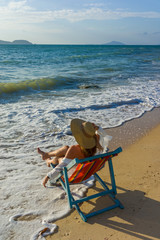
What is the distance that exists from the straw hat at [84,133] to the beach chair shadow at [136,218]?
0.86 m

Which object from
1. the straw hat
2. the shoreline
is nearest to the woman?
the straw hat

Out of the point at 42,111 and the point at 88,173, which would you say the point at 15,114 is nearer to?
the point at 42,111

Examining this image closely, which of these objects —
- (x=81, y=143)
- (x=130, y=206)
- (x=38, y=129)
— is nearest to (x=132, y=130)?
(x=38, y=129)

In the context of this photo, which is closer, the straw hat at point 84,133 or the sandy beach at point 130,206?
the sandy beach at point 130,206

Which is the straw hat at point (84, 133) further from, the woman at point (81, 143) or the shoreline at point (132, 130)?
the shoreline at point (132, 130)

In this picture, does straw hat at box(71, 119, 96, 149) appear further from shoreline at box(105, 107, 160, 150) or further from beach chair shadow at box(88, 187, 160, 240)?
shoreline at box(105, 107, 160, 150)

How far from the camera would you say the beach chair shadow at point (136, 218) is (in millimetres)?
2484

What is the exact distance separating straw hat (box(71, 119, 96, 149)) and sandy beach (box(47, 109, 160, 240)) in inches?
33.6

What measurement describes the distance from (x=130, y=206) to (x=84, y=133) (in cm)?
112

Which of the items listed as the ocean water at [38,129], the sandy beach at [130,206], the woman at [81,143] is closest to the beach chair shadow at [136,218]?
the sandy beach at [130,206]

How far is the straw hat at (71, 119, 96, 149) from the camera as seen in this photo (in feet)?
9.21

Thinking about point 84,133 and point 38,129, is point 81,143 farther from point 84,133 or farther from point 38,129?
point 38,129

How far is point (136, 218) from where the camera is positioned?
2.69 m

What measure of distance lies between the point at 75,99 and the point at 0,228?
21.8 feet
